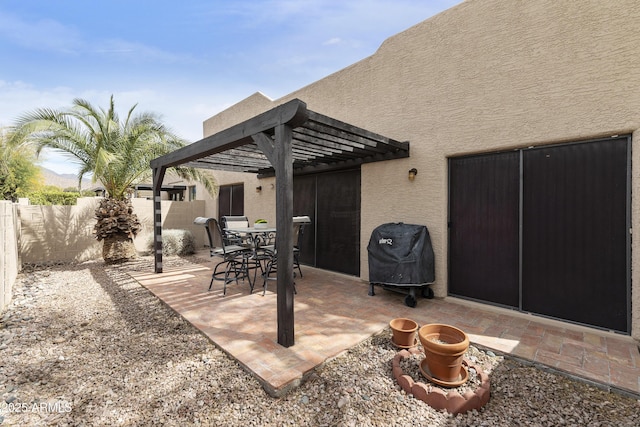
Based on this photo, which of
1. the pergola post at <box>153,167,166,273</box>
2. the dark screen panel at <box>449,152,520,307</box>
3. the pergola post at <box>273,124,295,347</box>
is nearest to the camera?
the pergola post at <box>273,124,295,347</box>

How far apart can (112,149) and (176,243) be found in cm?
319

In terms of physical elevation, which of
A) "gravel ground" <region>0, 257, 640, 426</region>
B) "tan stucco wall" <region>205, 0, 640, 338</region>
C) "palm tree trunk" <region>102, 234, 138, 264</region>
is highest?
"tan stucco wall" <region>205, 0, 640, 338</region>

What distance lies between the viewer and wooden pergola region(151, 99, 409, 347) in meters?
2.90

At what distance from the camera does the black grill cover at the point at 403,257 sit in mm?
4137

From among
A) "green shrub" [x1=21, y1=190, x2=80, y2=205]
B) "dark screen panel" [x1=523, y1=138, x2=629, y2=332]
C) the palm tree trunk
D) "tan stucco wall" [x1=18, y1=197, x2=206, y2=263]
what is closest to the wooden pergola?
the palm tree trunk

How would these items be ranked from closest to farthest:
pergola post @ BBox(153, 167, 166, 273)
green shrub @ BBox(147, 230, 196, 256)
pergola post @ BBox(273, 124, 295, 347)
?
pergola post @ BBox(273, 124, 295, 347) < pergola post @ BBox(153, 167, 166, 273) < green shrub @ BBox(147, 230, 196, 256)

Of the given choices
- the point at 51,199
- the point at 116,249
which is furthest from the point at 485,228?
the point at 51,199

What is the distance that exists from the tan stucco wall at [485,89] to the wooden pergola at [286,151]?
665 mm

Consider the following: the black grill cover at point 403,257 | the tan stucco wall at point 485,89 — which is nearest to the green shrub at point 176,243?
the tan stucco wall at point 485,89

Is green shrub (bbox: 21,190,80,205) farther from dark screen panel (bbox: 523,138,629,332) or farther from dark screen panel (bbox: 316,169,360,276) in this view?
dark screen panel (bbox: 523,138,629,332)

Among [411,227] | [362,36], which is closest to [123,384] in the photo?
[411,227]

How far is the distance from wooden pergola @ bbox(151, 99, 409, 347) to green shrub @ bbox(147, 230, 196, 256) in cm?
259

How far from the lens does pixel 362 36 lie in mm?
5730

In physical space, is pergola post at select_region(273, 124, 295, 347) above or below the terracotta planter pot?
above
